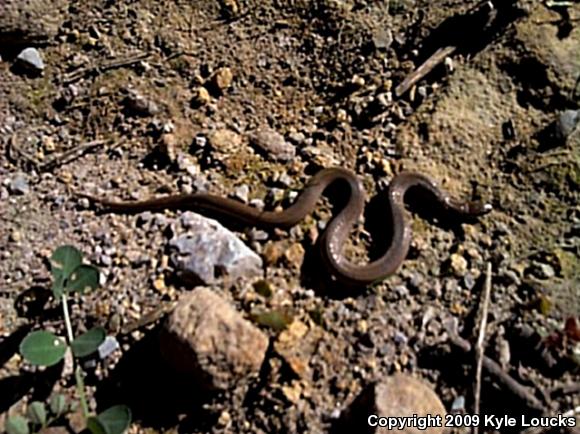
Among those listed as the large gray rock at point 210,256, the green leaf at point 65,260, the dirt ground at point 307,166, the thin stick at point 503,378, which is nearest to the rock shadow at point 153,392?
the dirt ground at point 307,166

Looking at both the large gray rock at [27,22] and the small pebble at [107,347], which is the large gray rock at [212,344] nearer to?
the small pebble at [107,347]

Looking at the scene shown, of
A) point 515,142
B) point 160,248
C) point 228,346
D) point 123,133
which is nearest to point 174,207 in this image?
point 160,248

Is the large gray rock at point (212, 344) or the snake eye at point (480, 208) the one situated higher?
the snake eye at point (480, 208)

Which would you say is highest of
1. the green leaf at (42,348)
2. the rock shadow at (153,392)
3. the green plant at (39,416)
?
the green leaf at (42,348)

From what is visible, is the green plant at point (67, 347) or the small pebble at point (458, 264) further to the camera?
the small pebble at point (458, 264)

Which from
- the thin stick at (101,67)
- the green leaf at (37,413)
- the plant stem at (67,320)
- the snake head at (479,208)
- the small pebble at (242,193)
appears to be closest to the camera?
the green leaf at (37,413)

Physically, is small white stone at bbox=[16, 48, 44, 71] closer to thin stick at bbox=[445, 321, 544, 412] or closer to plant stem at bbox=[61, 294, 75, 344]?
plant stem at bbox=[61, 294, 75, 344]

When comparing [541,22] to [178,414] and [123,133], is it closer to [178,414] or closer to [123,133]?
[123,133]
